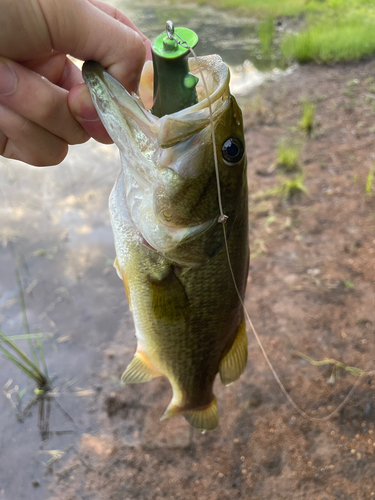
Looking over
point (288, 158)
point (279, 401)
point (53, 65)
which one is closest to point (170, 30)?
point (53, 65)

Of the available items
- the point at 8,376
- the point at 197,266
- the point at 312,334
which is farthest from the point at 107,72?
the point at 8,376

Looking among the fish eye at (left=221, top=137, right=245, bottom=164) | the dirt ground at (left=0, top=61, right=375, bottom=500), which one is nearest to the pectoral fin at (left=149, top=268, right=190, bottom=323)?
the fish eye at (left=221, top=137, right=245, bottom=164)

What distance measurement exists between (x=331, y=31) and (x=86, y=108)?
1103cm

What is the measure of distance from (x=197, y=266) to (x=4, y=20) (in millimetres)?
985

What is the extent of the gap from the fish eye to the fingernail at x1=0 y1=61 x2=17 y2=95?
2.47ft

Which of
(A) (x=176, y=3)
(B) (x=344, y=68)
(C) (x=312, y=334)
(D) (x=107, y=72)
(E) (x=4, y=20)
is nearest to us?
(E) (x=4, y=20)

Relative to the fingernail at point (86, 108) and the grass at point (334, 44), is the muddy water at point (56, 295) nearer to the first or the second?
the fingernail at point (86, 108)

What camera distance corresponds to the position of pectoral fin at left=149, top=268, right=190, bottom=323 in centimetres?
144

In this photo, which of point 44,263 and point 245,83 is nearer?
point 44,263

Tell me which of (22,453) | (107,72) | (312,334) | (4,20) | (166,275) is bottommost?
(22,453)

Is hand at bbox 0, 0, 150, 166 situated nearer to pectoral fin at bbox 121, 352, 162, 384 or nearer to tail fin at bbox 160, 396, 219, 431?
pectoral fin at bbox 121, 352, 162, 384

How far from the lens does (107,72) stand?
1.21 meters

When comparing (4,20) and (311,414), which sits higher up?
(4,20)

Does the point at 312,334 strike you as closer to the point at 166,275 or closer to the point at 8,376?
the point at 166,275
